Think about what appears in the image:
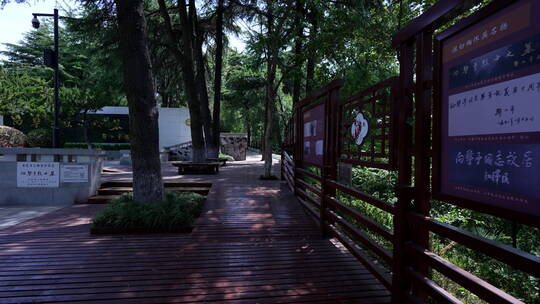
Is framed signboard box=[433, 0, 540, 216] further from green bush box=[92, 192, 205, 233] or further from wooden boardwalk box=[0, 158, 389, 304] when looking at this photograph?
green bush box=[92, 192, 205, 233]

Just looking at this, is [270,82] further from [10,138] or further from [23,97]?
[23,97]

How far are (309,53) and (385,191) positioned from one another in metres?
4.56

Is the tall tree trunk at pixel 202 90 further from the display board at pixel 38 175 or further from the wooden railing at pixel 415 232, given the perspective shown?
the wooden railing at pixel 415 232

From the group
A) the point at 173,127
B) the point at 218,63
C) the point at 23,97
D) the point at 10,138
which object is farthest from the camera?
the point at 173,127

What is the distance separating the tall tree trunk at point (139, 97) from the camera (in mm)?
5660

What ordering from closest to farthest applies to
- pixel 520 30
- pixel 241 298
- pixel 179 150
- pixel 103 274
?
pixel 520 30
pixel 241 298
pixel 103 274
pixel 179 150

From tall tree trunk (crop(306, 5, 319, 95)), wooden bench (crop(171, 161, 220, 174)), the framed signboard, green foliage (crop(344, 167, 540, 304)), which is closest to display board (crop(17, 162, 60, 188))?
wooden bench (crop(171, 161, 220, 174))

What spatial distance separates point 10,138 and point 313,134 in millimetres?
18963

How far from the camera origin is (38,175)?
7.47m

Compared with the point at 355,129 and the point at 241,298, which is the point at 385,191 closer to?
the point at 355,129

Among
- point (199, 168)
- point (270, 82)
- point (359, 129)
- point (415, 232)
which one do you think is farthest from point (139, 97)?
point (199, 168)

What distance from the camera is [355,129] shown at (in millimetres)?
4148

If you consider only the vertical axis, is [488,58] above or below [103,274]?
above

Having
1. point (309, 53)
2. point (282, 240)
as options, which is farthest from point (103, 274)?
point (309, 53)
